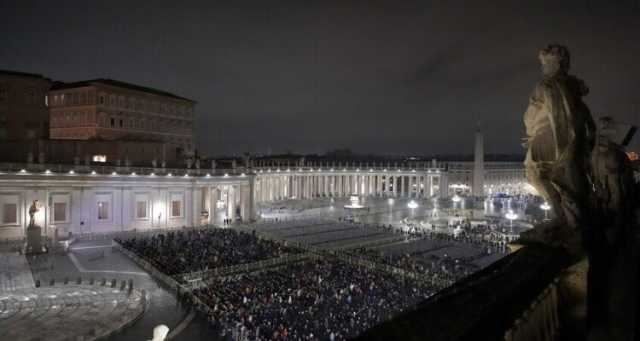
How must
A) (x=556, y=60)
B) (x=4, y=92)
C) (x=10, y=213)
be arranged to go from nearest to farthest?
1. (x=556, y=60)
2. (x=10, y=213)
3. (x=4, y=92)

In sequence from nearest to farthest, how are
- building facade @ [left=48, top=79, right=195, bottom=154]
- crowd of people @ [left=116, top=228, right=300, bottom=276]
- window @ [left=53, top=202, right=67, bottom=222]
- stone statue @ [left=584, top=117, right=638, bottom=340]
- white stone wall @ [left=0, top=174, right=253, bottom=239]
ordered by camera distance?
stone statue @ [left=584, top=117, right=638, bottom=340] → crowd of people @ [left=116, top=228, right=300, bottom=276] → white stone wall @ [left=0, top=174, right=253, bottom=239] → window @ [left=53, top=202, right=67, bottom=222] → building facade @ [left=48, top=79, right=195, bottom=154]

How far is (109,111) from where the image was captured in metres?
59.1

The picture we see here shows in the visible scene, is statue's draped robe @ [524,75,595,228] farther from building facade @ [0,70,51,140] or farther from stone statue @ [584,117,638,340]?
building facade @ [0,70,51,140]

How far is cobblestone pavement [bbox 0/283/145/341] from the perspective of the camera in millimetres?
17812

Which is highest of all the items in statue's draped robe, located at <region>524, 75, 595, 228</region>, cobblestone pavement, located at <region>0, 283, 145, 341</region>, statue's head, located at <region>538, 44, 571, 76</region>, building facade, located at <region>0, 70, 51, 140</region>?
building facade, located at <region>0, 70, 51, 140</region>

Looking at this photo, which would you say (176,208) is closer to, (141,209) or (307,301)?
(141,209)

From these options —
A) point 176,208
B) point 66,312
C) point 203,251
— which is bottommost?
point 66,312

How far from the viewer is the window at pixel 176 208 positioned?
51628mm

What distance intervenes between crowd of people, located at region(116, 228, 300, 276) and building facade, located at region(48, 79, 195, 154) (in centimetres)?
2725

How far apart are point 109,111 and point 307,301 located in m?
→ 49.5

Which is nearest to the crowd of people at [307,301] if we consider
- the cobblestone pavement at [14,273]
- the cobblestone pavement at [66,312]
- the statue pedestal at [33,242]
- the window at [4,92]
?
the cobblestone pavement at [66,312]

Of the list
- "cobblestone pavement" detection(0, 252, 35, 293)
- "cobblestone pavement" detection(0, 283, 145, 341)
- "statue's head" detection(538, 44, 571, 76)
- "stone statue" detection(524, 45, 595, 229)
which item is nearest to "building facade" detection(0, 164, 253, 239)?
"cobblestone pavement" detection(0, 252, 35, 293)

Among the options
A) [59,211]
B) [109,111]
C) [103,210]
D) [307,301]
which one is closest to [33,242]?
[59,211]

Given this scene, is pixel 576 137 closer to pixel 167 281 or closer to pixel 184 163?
pixel 167 281
